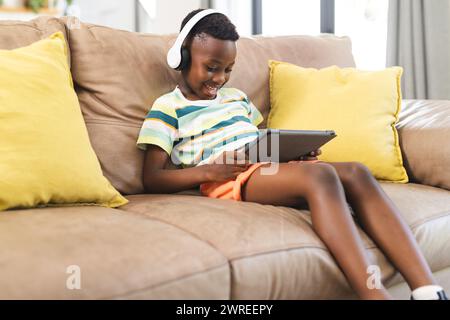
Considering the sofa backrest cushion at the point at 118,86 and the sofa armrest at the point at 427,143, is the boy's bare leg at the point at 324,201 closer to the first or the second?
the sofa backrest cushion at the point at 118,86

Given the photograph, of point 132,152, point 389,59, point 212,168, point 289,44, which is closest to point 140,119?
point 132,152

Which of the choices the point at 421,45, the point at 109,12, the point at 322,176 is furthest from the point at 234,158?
the point at 109,12

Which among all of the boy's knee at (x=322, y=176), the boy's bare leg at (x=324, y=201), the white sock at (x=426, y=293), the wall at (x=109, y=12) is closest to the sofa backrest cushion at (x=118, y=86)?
the boy's bare leg at (x=324, y=201)

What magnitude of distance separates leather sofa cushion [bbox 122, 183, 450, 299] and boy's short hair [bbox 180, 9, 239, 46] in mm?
503

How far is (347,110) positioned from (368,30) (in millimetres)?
1493

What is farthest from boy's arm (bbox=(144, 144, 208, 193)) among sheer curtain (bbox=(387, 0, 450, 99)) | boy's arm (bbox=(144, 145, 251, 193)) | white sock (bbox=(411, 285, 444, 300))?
sheer curtain (bbox=(387, 0, 450, 99))

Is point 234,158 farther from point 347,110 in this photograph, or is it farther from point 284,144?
point 347,110

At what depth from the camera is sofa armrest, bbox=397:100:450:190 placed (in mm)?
1626

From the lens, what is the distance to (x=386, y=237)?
1237mm

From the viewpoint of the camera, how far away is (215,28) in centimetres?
160

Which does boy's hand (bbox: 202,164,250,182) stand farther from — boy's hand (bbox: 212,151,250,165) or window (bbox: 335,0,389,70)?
window (bbox: 335,0,389,70)

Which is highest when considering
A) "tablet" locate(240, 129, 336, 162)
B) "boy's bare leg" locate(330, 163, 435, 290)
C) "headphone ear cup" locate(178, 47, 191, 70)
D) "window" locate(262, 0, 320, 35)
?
"window" locate(262, 0, 320, 35)

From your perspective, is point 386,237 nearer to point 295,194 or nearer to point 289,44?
point 295,194

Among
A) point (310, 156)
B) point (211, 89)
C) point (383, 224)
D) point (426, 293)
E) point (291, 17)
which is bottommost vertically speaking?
point (426, 293)
